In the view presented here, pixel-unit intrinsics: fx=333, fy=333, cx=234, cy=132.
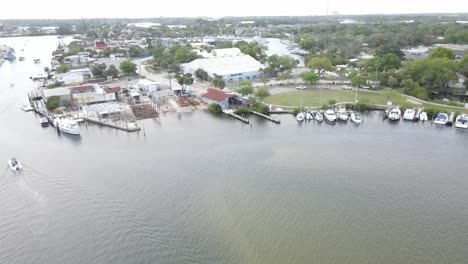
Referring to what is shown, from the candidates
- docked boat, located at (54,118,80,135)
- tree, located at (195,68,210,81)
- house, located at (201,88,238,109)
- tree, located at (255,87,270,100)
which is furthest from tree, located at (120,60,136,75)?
tree, located at (255,87,270,100)

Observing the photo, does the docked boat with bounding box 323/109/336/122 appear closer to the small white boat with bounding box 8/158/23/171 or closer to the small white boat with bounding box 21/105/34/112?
the small white boat with bounding box 8/158/23/171

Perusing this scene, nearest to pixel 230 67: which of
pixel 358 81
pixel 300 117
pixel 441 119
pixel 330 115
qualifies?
pixel 358 81

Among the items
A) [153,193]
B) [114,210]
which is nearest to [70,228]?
[114,210]

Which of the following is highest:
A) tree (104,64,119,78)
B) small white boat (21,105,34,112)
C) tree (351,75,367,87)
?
tree (104,64,119,78)

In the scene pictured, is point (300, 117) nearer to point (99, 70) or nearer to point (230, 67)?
point (230, 67)

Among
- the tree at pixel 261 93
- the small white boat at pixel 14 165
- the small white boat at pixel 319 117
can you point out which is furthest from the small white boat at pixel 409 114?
the small white boat at pixel 14 165

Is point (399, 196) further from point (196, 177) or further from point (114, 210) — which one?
point (114, 210)

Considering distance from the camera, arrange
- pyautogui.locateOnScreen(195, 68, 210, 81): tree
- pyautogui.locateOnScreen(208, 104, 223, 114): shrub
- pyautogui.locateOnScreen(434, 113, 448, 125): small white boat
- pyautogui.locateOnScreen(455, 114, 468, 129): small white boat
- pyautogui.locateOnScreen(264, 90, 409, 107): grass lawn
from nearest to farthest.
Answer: pyautogui.locateOnScreen(455, 114, 468, 129): small white boat
pyautogui.locateOnScreen(434, 113, 448, 125): small white boat
pyautogui.locateOnScreen(208, 104, 223, 114): shrub
pyautogui.locateOnScreen(264, 90, 409, 107): grass lawn
pyautogui.locateOnScreen(195, 68, 210, 81): tree

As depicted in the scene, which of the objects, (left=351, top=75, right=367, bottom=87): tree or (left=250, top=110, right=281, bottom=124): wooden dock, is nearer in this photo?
(left=250, top=110, right=281, bottom=124): wooden dock
